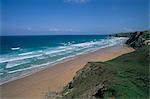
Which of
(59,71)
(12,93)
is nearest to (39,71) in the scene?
(59,71)

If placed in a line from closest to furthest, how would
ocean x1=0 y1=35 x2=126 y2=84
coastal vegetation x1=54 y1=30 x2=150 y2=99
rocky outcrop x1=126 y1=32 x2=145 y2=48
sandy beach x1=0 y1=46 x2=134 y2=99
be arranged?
coastal vegetation x1=54 y1=30 x2=150 y2=99
sandy beach x1=0 y1=46 x2=134 y2=99
ocean x1=0 y1=35 x2=126 y2=84
rocky outcrop x1=126 y1=32 x2=145 y2=48

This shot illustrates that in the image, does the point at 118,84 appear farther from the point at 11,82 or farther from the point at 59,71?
the point at 59,71

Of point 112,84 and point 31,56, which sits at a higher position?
point 112,84

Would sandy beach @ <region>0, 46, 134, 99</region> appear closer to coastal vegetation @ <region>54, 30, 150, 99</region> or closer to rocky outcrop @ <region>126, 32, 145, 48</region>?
coastal vegetation @ <region>54, 30, 150, 99</region>

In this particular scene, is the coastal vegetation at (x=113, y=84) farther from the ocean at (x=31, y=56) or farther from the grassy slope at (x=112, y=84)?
the ocean at (x=31, y=56)

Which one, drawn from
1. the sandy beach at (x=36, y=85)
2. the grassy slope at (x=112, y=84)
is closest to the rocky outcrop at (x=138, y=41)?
the sandy beach at (x=36, y=85)

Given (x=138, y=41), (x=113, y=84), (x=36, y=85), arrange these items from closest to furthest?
(x=113, y=84) → (x=36, y=85) → (x=138, y=41)

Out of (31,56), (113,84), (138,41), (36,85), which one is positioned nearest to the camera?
(113,84)

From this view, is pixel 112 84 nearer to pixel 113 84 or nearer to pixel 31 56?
pixel 113 84

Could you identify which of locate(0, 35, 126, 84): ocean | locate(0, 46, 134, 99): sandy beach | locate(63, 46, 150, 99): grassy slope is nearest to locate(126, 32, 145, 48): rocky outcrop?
locate(0, 35, 126, 84): ocean

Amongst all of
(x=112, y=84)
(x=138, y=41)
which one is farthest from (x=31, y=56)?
(x=112, y=84)

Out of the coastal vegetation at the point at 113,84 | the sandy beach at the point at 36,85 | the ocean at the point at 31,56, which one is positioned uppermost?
the coastal vegetation at the point at 113,84

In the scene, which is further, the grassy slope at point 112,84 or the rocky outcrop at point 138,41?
the rocky outcrop at point 138,41

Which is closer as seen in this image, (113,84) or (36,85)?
(113,84)
